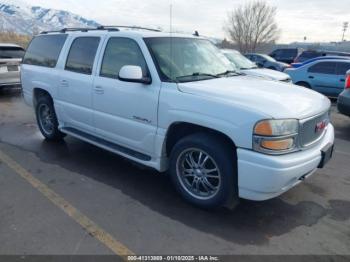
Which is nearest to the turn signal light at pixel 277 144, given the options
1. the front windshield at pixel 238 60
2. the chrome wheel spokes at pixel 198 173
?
the chrome wheel spokes at pixel 198 173

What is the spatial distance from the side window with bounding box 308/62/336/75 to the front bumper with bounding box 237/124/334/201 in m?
9.10

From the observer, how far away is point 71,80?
5039mm

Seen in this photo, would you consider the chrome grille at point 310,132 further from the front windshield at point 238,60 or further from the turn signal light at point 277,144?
the front windshield at point 238,60

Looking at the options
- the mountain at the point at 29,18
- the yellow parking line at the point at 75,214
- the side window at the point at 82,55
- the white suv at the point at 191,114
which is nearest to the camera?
the yellow parking line at the point at 75,214

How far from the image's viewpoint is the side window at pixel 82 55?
4.76 m

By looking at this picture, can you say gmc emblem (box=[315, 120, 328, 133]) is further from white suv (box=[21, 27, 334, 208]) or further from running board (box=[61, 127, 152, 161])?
running board (box=[61, 127, 152, 161])

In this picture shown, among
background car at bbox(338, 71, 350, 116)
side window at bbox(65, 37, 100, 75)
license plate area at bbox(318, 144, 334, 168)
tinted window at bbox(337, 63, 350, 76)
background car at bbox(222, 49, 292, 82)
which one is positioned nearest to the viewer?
license plate area at bbox(318, 144, 334, 168)

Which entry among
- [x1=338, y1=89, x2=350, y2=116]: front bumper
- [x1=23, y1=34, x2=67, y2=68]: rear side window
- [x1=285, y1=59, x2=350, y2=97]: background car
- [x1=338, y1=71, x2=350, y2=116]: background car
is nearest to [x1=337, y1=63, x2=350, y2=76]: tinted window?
[x1=285, y1=59, x2=350, y2=97]: background car

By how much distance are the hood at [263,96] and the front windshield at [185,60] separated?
0.21 metres

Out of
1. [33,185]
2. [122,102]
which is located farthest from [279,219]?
[33,185]

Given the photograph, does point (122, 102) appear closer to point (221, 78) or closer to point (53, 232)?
point (221, 78)

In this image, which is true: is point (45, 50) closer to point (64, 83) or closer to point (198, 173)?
point (64, 83)

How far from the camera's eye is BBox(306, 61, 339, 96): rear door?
36.4ft

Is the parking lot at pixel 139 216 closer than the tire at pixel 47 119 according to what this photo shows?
Yes
